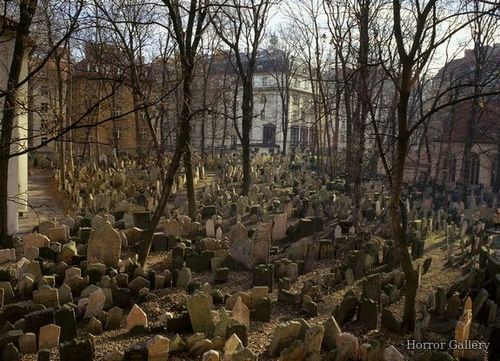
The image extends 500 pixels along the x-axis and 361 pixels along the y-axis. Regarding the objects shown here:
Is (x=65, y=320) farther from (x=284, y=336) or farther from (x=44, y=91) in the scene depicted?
(x=44, y=91)

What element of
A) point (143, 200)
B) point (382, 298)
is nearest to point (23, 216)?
point (143, 200)

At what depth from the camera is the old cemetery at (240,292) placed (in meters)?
5.01

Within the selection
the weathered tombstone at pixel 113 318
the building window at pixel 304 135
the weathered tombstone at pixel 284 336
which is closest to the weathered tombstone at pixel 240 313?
the weathered tombstone at pixel 284 336

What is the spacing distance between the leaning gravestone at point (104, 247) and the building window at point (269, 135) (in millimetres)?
47594

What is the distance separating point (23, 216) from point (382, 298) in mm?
9915

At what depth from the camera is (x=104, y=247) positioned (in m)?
7.86

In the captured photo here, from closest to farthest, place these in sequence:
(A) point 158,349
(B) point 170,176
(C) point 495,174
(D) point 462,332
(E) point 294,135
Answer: (A) point 158,349 → (D) point 462,332 → (B) point 170,176 → (C) point 495,174 → (E) point 294,135

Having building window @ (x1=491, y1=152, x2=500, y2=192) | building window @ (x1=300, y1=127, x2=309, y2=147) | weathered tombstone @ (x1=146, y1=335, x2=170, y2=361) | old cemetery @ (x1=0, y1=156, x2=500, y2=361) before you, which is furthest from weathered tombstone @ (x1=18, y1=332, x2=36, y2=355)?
building window @ (x1=300, y1=127, x2=309, y2=147)

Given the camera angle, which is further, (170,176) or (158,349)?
(170,176)

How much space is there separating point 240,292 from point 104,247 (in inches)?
100

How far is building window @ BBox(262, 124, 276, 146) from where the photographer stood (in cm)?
5541

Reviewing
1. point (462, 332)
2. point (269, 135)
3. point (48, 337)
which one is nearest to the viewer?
point (48, 337)

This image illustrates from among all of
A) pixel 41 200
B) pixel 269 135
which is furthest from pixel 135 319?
pixel 269 135

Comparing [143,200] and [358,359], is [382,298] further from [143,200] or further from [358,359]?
[143,200]
